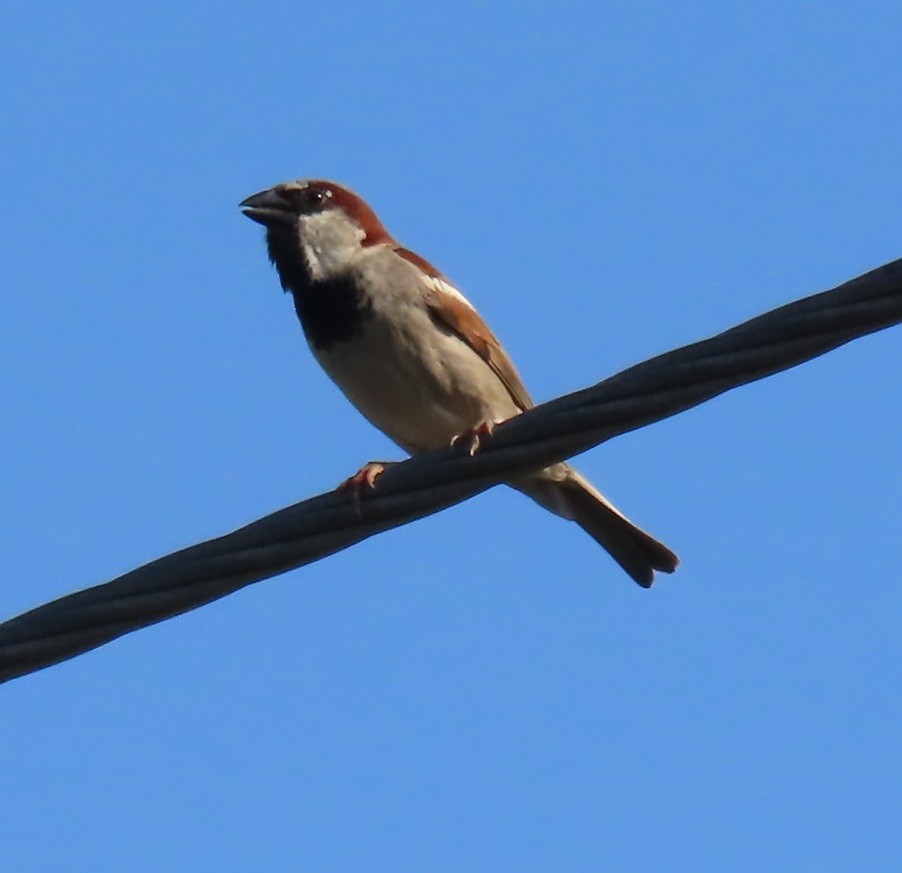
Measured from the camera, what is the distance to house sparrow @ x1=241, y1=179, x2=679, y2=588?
6.30m

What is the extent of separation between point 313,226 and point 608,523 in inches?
65.7

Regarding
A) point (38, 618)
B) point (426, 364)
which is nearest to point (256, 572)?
point (38, 618)

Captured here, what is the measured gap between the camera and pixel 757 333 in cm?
351

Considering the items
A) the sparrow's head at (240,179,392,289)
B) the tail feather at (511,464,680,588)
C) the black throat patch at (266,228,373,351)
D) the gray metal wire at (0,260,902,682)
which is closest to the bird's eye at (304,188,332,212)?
the sparrow's head at (240,179,392,289)

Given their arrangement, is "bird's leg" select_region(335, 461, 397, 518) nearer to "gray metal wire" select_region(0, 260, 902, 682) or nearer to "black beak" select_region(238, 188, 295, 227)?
"gray metal wire" select_region(0, 260, 902, 682)

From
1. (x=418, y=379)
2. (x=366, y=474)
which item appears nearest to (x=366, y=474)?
(x=366, y=474)

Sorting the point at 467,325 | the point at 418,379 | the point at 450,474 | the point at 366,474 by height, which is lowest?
the point at 450,474

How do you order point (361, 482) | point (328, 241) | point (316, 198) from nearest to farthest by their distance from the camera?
point (361, 482), point (328, 241), point (316, 198)

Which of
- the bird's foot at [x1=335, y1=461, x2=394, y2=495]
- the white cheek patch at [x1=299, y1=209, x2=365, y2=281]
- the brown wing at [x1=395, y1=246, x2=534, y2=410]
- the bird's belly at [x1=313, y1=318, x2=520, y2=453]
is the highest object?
the white cheek patch at [x1=299, y1=209, x2=365, y2=281]

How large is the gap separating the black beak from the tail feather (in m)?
1.45

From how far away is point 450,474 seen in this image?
3.88 metres

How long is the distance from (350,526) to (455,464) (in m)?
0.28

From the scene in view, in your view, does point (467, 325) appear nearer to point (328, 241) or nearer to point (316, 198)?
point (328, 241)

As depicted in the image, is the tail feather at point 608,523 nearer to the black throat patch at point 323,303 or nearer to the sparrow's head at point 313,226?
the black throat patch at point 323,303
